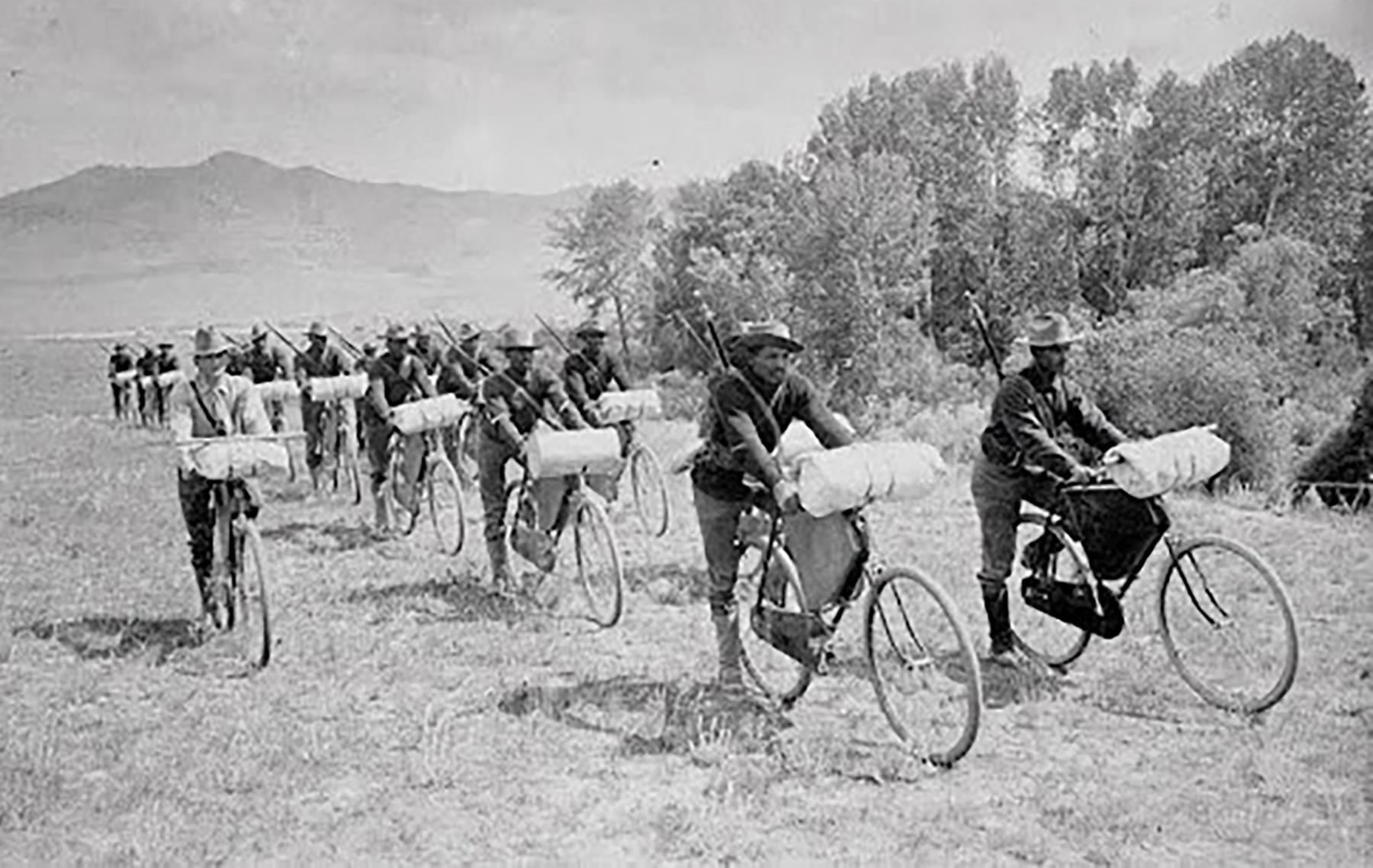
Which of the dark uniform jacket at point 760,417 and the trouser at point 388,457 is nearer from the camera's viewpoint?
the dark uniform jacket at point 760,417

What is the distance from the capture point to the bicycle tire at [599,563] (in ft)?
23.5

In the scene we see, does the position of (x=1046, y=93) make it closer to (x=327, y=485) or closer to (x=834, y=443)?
(x=327, y=485)

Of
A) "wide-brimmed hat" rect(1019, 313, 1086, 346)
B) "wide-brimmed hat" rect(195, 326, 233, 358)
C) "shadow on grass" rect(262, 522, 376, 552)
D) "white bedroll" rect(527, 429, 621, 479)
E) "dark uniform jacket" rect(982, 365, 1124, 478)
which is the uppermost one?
"wide-brimmed hat" rect(1019, 313, 1086, 346)

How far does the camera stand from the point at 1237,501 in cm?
1562

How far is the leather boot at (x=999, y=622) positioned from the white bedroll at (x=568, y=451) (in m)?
2.23

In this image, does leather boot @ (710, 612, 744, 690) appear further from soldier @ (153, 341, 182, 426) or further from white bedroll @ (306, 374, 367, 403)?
soldier @ (153, 341, 182, 426)

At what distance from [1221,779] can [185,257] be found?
73.8ft

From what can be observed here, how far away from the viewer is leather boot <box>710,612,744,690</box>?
5.89 m

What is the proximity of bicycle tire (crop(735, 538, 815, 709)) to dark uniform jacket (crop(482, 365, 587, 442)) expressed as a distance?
200 cm

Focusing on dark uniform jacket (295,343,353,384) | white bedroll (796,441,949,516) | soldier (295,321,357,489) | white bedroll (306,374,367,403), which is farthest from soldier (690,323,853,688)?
dark uniform jacket (295,343,353,384)

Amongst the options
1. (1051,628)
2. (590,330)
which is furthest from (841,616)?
(590,330)

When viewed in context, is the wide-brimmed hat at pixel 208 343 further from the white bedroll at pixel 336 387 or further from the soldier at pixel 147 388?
the soldier at pixel 147 388

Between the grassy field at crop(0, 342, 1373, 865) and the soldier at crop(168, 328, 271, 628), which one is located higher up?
the soldier at crop(168, 328, 271, 628)

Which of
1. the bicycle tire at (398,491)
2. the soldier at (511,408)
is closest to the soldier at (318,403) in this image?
the bicycle tire at (398,491)
